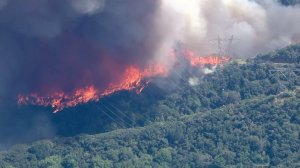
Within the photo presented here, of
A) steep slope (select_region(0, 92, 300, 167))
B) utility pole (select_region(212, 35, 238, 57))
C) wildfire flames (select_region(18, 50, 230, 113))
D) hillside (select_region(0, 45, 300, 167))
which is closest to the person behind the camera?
steep slope (select_region(0, 92, 300, 167))

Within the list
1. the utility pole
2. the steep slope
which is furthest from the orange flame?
the utility pole

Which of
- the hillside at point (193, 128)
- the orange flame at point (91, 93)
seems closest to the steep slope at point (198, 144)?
the hillside at point (193, 128)

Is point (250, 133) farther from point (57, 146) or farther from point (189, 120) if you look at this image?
point (57, 146)

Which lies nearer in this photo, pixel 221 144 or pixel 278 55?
pixel 221 144

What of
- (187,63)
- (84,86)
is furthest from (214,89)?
(84,86)

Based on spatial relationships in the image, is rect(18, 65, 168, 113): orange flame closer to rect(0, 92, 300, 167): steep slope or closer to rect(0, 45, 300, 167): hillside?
rect(0, 45, 300, 167): hillside

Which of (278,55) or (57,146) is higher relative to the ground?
(278,55)
